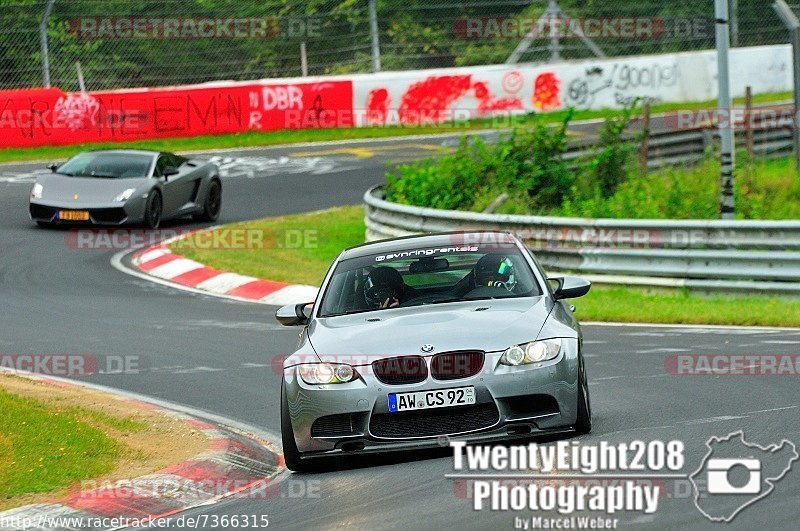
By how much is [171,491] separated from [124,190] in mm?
14981

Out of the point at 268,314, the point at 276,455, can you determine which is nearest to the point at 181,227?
the point at 268,314

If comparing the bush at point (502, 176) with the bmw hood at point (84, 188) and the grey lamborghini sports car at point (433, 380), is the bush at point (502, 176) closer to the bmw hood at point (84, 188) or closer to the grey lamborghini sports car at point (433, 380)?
the bmw hood at point (84, 188)

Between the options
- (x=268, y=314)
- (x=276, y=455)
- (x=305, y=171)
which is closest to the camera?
(x=276, y=455)

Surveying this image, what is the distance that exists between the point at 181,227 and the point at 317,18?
1082 cm

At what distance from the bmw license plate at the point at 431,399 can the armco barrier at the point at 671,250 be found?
8.58 meters

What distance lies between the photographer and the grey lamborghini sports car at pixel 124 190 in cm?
2217

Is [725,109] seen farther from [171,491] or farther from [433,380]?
[171,491]

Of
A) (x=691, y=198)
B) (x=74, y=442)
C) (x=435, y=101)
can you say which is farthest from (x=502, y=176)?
(x=435, y=101)

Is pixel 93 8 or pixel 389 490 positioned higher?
pixel 93 8

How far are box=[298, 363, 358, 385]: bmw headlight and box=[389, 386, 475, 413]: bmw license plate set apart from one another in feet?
0.94

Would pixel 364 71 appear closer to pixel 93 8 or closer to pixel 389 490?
pixel 93 8

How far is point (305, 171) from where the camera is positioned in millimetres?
30578

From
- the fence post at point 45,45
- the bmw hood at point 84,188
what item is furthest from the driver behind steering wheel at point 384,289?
the fence post at point 45,45

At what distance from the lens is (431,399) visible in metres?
7.95
